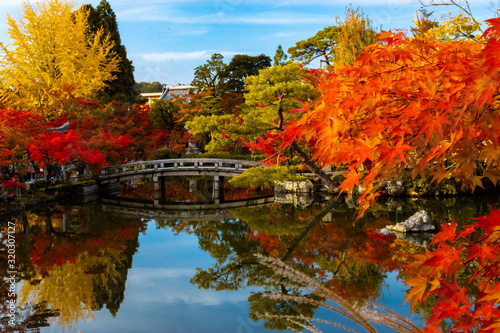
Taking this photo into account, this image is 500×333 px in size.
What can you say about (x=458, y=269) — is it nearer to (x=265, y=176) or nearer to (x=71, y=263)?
(x=71, y=263)

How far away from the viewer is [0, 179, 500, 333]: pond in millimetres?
6383

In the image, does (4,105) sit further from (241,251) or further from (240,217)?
(241,251)

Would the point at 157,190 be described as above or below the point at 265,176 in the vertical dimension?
below

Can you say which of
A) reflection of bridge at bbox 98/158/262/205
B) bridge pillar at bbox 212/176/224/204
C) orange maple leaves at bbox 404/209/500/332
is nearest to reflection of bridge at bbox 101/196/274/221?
bridge pillar at bbox 212/176/224/204

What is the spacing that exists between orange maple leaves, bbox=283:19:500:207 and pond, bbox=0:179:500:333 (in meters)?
0.85

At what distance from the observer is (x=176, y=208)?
54.4 ft

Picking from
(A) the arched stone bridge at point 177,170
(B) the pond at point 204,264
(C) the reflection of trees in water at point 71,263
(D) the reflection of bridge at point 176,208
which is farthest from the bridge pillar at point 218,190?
(C) the reflection of trees in water at point 71,263

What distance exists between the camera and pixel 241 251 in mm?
10125

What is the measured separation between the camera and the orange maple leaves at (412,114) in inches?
72.2

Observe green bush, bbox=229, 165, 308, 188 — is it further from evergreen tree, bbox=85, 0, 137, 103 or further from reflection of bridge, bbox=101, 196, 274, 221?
evergreen tree, bbox=85, 0, 137, 103

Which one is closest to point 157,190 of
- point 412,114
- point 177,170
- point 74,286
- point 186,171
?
point 177,170

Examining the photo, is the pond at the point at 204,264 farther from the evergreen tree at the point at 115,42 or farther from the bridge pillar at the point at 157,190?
the evergreen tree at the point at 115,42

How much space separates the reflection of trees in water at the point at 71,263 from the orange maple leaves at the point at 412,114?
5.55 metres

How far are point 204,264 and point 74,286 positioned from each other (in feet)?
8.72
